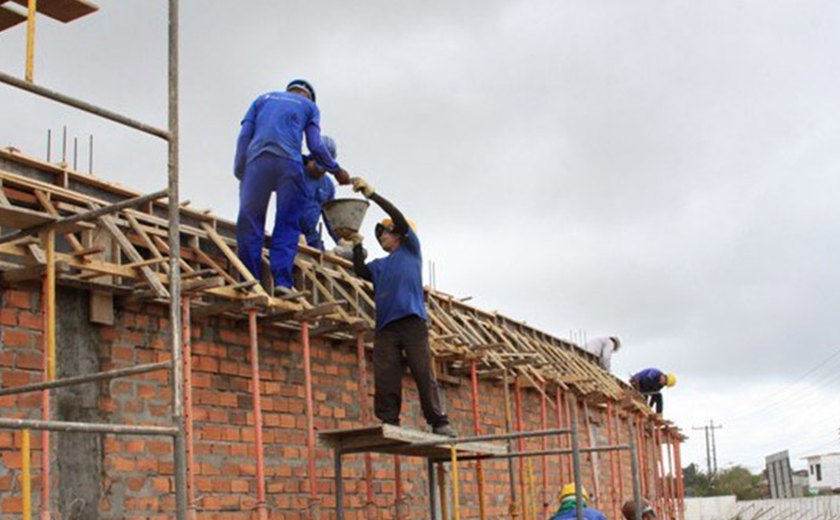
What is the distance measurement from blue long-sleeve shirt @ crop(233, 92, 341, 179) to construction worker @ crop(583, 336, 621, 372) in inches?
425

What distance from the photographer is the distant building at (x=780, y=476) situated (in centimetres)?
5369

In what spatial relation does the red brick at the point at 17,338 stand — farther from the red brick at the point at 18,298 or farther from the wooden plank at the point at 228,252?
the wooden plank at the point at 228,252

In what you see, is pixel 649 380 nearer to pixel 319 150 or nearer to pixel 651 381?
pixel 651 381

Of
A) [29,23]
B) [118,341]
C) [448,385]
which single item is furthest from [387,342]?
[29,23]

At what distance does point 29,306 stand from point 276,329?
2.20m

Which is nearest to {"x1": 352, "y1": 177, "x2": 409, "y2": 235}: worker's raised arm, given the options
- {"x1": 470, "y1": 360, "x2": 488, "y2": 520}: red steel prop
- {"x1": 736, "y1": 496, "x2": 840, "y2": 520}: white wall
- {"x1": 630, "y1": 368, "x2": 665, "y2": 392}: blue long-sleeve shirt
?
{"x1": 470, "y1": 360, "x2": 488, "y2": 520}: red steel prop

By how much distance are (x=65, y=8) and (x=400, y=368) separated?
12.2 feet

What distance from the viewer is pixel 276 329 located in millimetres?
8305

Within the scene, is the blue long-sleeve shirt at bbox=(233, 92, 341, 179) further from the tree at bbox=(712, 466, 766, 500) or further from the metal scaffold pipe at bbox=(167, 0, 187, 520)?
the tree at bbox=(712, 466, 766, 500)

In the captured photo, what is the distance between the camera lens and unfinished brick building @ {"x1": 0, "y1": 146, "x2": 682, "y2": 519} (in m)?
6.36

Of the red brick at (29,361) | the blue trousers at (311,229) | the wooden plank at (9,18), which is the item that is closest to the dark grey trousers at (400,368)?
the blue trousers at (311,229)

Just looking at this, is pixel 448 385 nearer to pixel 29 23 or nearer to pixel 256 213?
pixel 256 213

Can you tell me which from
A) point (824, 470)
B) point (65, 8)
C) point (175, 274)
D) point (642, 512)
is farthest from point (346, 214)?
point (824, 470)

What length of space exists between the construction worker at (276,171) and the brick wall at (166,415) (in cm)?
52
